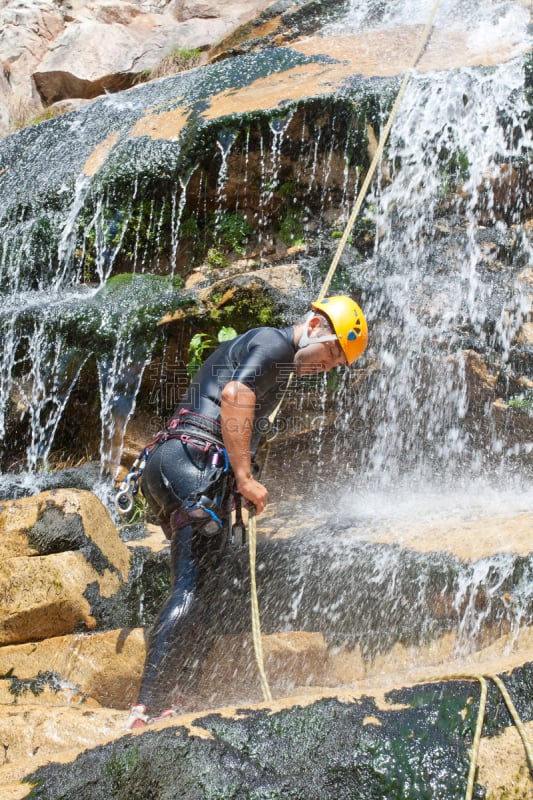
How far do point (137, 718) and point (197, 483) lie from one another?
996 mm

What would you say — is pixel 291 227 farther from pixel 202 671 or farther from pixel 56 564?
pixel 202 671

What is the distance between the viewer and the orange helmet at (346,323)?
3.39 metres

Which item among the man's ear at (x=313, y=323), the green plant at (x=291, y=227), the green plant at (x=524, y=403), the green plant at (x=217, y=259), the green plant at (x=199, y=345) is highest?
the man's ear at (x=313, y=323)

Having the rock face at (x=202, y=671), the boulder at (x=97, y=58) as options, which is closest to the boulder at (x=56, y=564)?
the rock face at (x=202, y=671)

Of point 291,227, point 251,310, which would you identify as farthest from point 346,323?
point 291,227

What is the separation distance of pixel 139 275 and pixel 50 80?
7.63 metres

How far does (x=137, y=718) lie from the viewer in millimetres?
2748

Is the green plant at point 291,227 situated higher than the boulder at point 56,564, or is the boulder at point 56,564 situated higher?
the green plant at point 291,227

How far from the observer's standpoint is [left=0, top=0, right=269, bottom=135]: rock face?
492 inches

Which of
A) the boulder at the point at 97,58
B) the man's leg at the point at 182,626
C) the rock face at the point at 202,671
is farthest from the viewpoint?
the boulder at the point at 97,58

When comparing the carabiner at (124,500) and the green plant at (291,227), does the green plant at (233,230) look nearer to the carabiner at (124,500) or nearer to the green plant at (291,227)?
the green plant at (291,227)

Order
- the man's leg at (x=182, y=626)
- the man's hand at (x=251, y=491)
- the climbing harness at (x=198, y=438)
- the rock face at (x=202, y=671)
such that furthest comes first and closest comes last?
the climbing harness at (x=198, y=438) → the man's hand at (x=251, y=491) → the man's leg at (x=182, y=626) → the rock face at (x=202, y=671)

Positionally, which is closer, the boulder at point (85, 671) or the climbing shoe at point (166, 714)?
the climbing shoe at point (166, 714)

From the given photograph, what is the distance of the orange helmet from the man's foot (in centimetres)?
175
